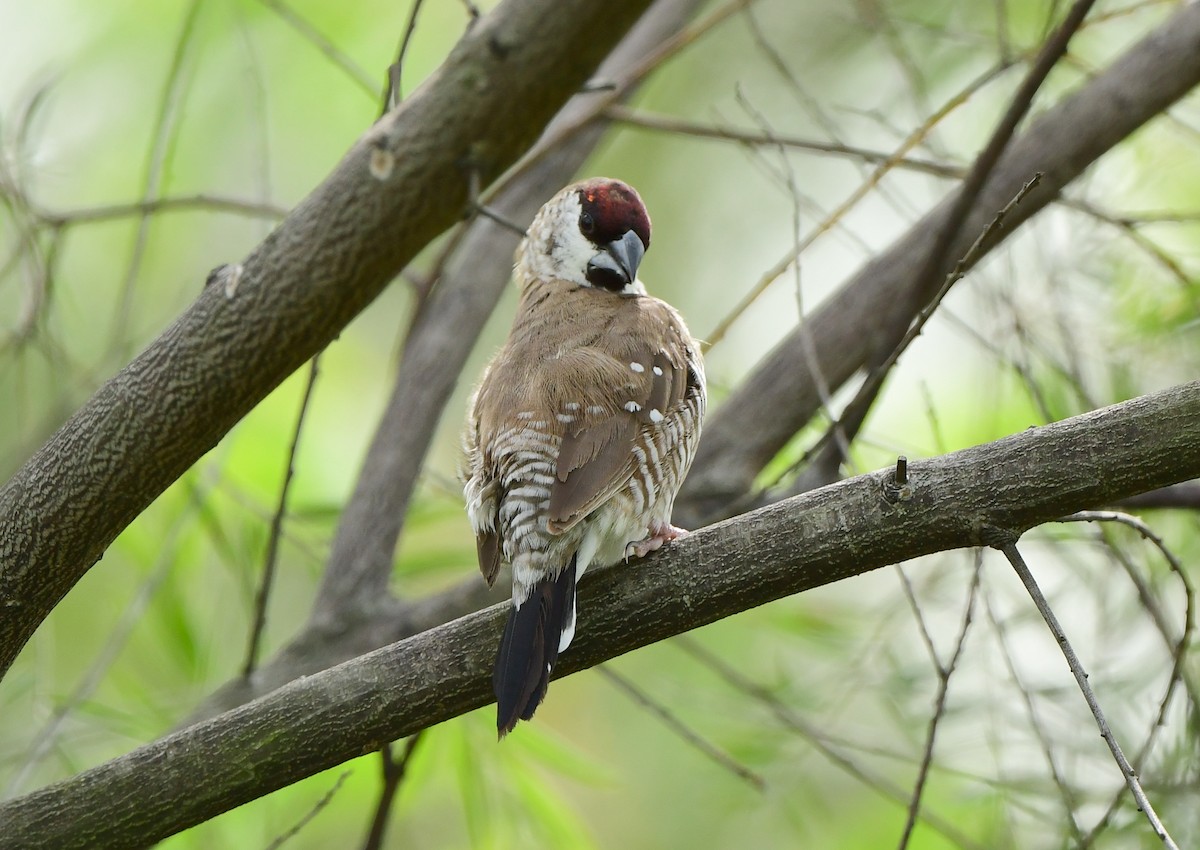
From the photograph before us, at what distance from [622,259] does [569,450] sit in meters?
0.80

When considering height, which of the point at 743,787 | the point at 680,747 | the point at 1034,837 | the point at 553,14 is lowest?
the point at 1034,837

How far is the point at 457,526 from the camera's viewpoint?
6.09m

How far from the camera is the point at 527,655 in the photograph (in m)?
1.98

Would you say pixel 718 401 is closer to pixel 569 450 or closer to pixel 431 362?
pixel 431 362

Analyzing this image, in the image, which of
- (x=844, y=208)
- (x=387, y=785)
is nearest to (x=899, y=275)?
(x=844, y=208)

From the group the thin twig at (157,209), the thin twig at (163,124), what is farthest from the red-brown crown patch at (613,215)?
the thin twig at (163,124)

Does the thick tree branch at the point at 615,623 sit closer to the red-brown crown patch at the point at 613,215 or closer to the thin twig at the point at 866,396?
the thin twig at the point at 866,396

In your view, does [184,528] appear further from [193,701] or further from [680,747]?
[680,747]

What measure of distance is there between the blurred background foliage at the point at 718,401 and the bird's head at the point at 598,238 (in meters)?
0.40

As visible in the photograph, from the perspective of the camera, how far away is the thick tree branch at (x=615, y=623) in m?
1.82

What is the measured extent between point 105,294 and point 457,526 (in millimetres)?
2127

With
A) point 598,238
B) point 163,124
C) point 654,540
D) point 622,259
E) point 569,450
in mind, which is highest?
point 163,124

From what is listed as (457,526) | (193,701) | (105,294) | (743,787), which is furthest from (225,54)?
(743,787)

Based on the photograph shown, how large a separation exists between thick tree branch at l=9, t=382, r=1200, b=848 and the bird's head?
115 centimetres
